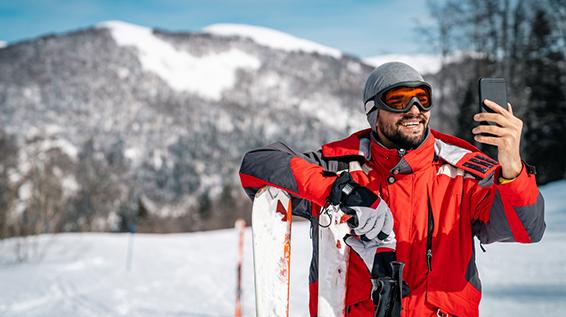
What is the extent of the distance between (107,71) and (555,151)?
18212 cm

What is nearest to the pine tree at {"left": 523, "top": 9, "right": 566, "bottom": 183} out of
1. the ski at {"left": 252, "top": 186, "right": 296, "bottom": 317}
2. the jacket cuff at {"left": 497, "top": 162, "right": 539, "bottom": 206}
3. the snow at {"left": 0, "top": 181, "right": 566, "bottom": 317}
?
the snow at {"left": 0, "top": 181, "right": 566, "bottom": 317}

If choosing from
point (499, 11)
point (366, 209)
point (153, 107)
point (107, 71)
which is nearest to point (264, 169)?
point (366, 209)

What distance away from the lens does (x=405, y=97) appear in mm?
2189

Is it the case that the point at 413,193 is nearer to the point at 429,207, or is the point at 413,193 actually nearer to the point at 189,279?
the point at 429,207

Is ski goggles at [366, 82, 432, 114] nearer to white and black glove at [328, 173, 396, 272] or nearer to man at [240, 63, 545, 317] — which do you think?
man at [240, 63, 545, 317]

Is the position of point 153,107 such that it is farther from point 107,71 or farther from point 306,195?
point 306,195

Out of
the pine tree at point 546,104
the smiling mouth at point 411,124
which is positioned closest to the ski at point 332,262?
the smiling mouth at point 411,124

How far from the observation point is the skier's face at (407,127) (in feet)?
7.05

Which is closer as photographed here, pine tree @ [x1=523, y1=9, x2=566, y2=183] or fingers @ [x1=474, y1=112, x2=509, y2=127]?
fingers @ [x1=474, y1=112, x2=509, y2=127]

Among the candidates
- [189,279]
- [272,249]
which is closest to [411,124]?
[272,249]

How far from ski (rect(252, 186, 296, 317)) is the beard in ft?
1.93

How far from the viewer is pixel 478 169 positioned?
207 cm

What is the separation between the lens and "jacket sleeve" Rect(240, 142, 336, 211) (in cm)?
212

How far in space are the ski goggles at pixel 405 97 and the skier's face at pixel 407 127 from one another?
0.07 feet
